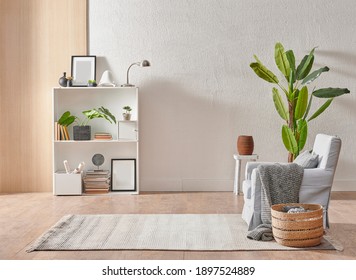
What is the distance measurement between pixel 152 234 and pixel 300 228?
1.09m

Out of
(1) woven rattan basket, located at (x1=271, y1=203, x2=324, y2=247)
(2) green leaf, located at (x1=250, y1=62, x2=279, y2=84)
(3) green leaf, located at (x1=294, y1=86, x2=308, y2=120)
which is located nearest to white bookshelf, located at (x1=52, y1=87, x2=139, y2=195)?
(2) green leaf, located at (x1=250, y1=62, x2=279, y2=84)

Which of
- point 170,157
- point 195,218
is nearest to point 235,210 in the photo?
point 195,218

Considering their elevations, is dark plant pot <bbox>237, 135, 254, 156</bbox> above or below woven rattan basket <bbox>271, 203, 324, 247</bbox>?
above

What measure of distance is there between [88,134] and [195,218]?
1960mm

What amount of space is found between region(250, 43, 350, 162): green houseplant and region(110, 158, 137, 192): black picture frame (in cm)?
168

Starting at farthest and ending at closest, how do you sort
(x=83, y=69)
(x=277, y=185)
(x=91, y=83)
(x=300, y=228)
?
(x=83, y=69) < (x=91, y=83) < (x=277, y=185) < (x=300, y=228)

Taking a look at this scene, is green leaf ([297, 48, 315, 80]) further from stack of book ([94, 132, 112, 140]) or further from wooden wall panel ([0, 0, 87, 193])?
wooden wall panel ([0, 0, 87, 193])

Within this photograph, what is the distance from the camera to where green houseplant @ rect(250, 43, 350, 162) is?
6352 mm

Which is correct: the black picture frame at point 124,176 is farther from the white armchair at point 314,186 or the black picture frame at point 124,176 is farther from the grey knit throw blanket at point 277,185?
the grey knit throw blanket at point 277,185

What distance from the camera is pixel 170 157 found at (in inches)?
272

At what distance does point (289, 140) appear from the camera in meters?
6.36

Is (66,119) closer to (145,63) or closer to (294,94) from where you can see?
(145,63)

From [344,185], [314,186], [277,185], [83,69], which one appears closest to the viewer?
[277,185]

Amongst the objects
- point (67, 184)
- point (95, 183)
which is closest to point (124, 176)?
point (95, 183)
